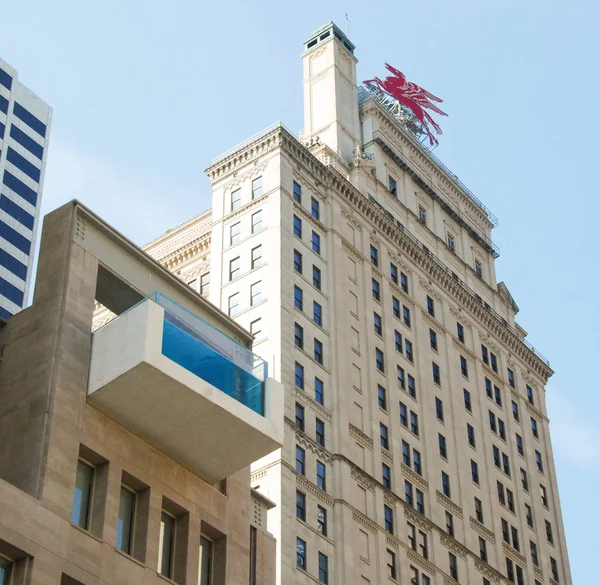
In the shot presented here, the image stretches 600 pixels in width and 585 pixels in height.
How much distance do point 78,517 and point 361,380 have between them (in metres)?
53.8

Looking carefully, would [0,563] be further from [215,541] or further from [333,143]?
[333,143]

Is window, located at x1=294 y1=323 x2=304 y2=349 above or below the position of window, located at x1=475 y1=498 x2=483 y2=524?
above

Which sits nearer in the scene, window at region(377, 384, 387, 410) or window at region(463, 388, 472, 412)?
window at region(377, 384, 387, 410)

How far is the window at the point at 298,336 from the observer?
86938 mm

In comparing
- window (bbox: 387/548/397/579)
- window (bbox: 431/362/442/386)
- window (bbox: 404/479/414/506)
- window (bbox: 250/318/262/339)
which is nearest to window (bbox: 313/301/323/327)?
window (bbox: 250/318/262/339)

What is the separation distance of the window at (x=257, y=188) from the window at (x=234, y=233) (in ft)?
7.58

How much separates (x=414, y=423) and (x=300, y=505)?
58.8ft

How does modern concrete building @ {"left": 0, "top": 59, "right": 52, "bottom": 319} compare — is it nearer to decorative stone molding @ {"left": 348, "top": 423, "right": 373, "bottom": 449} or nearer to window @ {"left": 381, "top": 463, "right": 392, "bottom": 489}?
decorative stone molding @ {"left": 348, "top": 423, "right": 373, "bottom": 449}

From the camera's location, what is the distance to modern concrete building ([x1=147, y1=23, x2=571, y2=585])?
84.1 meters

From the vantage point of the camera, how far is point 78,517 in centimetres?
3881

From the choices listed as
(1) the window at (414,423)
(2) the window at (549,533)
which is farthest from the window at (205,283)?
(2) the window at (549,533)

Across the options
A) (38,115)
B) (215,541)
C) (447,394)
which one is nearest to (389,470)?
(447,394)

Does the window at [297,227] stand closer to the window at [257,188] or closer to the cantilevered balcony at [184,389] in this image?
the window at [257,188]

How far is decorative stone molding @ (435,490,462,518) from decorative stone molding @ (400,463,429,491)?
1314 millimetres
